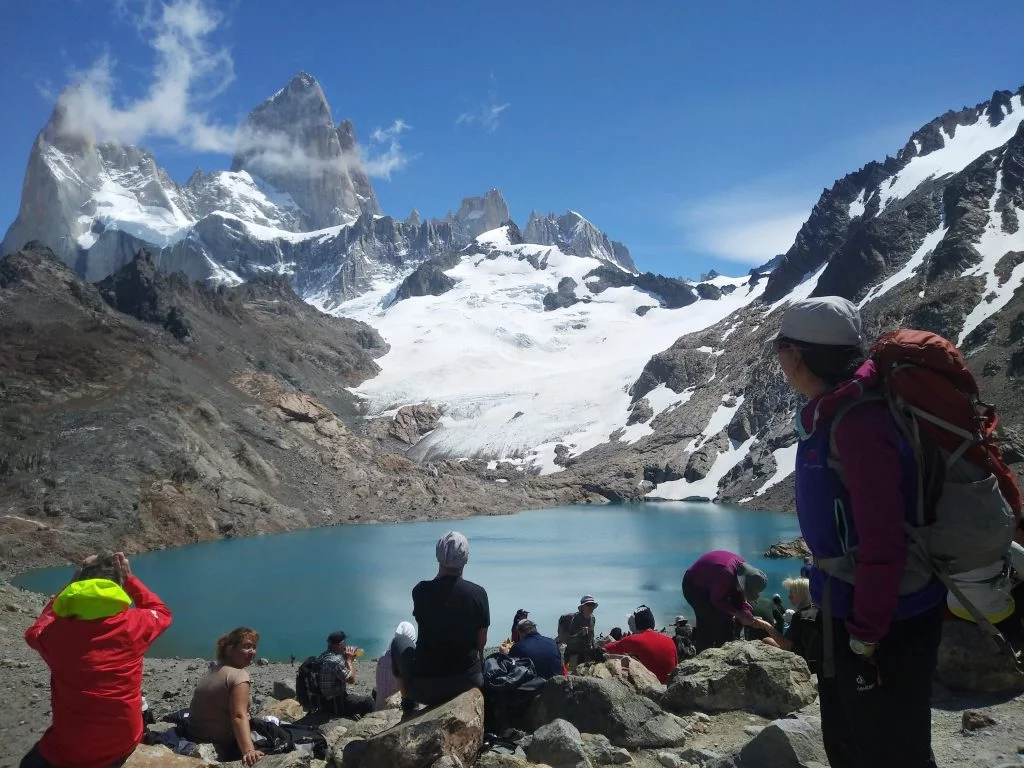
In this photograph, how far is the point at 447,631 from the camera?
18.6ft

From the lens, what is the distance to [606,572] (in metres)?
37.5

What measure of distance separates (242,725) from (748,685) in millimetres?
3900

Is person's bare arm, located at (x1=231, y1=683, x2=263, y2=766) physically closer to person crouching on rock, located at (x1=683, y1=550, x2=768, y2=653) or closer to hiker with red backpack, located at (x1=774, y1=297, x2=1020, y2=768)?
person crouching on rock, located at (x1=683, y1=550, x2=768, y2=653)

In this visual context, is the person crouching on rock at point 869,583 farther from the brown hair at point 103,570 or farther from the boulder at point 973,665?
the brown hair at point 103,570

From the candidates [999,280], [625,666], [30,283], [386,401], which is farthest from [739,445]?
[625,666]

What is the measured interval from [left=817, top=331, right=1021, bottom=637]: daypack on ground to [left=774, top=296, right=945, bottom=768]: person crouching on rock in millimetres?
49

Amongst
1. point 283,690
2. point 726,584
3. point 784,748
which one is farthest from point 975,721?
point 283,690

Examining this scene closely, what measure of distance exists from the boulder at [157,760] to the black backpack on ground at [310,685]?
3.69 metres

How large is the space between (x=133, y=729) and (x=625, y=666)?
438 cm

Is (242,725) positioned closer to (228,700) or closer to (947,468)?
(228,700)

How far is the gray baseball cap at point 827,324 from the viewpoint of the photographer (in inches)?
125

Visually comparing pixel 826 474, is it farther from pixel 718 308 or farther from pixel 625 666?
pixel 718 308

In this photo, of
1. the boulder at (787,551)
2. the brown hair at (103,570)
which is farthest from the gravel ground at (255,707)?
the boulder at (787,551)

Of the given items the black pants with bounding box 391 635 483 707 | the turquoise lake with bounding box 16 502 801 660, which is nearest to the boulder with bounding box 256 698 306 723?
the black pants with bounding box 391 635 483 707
